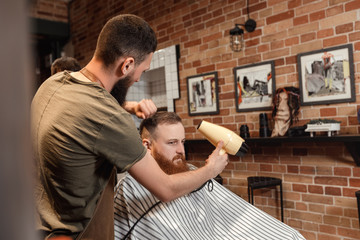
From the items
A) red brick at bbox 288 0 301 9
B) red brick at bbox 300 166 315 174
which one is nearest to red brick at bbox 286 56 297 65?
red brick at bbox 288 0 301 9

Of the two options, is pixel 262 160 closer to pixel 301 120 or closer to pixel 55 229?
pixel 301 120

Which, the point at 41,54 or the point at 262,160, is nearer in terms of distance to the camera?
the point at 262,160

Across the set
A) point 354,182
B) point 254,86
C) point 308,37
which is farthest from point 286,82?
point 354,182

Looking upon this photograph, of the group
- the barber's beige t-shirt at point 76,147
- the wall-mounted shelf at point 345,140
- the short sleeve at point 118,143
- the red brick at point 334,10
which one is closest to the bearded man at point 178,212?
the barber's beige t-shirt at point 76,147

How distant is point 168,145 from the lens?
2107 millimetres

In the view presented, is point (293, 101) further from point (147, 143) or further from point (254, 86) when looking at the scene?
point (147, 143)

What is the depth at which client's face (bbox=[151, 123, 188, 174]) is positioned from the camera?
2088mm

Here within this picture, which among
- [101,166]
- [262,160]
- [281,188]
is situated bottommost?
[281,188]

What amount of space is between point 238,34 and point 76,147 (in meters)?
2.63

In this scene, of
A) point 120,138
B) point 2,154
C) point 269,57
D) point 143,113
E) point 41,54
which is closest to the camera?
point 2,154

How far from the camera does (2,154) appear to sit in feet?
0.52

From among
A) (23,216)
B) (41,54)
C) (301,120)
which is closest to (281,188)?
(301,120)

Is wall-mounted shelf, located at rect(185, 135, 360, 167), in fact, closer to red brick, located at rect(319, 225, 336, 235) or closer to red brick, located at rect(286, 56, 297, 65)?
red brick, located at rect(319, 225, 336, 235)

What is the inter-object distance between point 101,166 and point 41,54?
5579 mm
